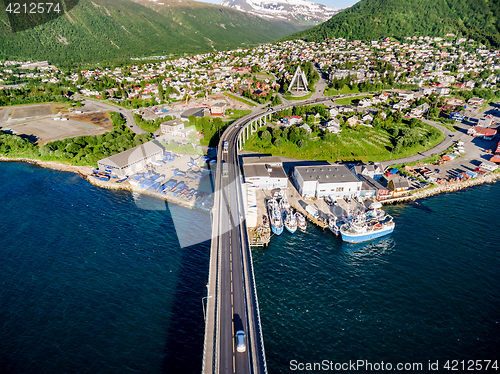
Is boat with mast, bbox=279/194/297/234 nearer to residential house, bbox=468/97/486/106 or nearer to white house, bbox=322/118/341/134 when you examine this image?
white house, bbox=322/118/341/134

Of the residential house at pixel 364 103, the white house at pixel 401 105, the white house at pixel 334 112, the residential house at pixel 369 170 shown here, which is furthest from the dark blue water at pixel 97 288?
the white house at pixel 401 105

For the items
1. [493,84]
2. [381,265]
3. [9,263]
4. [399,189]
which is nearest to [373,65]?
[493,84]

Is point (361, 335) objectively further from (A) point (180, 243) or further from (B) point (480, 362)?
(A) point (180, 243)

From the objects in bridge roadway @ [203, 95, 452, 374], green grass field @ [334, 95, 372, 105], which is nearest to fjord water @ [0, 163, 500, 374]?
bridge roadway @ [203, 95, 452, 374]

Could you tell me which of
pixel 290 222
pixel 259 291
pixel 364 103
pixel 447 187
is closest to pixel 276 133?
pixel 290 222

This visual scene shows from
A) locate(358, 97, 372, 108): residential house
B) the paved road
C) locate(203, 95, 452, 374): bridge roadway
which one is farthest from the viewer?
locate(358, 97, 372, 108): residential house

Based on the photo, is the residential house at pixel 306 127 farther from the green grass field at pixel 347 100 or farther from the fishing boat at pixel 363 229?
the fishing boat at pixel 363 229
